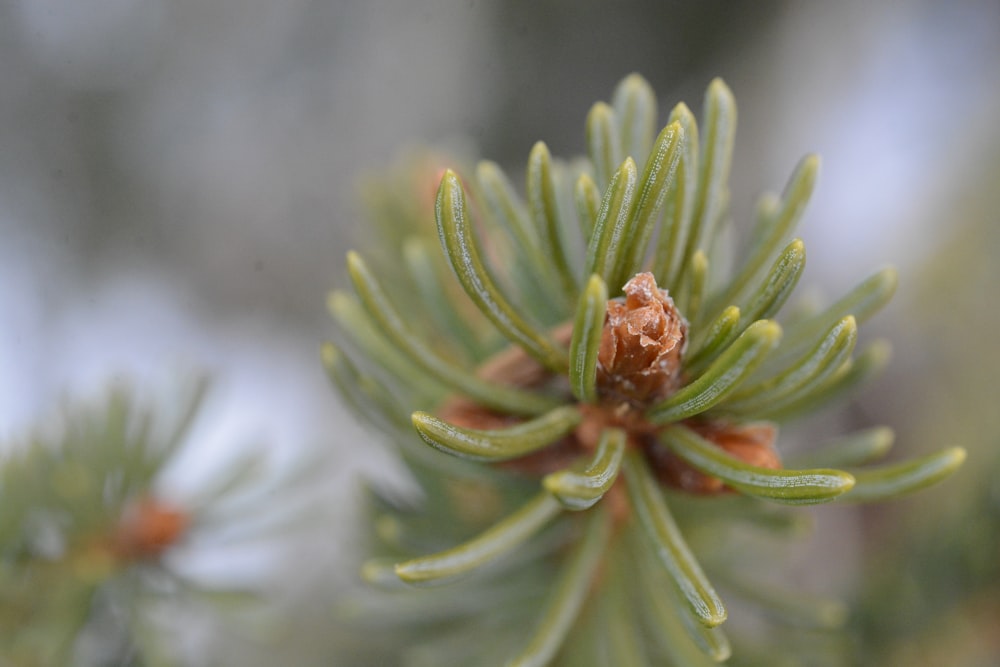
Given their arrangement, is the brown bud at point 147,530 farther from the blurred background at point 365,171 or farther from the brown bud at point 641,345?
the brown bud at point 641,345

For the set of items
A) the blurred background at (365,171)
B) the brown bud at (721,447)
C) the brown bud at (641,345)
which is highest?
the blurred background at (365,171)

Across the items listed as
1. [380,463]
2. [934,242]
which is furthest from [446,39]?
[934,242]

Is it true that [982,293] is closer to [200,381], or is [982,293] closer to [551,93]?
[551,93]

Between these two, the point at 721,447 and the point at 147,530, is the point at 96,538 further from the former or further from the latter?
the point at 721,447

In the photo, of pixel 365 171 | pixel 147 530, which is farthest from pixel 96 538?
pixel 365 171

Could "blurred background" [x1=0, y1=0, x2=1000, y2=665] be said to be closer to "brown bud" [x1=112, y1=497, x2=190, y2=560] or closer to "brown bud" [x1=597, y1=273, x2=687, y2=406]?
"brown bud" [x1=112, y1=497, x2=190, y2=560]

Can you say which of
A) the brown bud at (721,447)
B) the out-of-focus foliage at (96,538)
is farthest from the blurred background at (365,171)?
the brown bud at (721,447)

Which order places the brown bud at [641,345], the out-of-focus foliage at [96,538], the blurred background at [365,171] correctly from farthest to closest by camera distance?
1. the blurred background at [365,171]
2. the out-of-focus foliage at [96,538]
3. the brown bud at [641,345]
